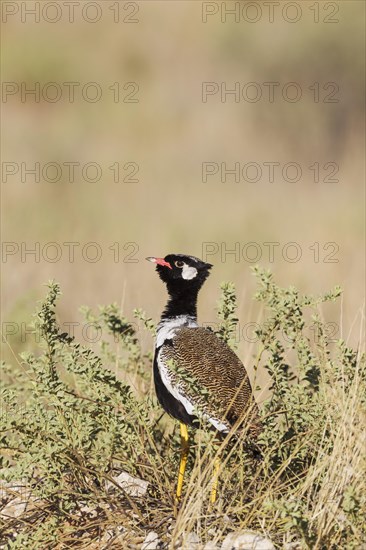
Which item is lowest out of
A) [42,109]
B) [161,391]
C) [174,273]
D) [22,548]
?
[22,548]

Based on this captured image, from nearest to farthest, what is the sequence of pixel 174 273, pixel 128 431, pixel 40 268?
pixel 128 431
pixel 174 273
pixel 40 268

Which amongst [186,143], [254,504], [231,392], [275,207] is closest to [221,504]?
[254,504]

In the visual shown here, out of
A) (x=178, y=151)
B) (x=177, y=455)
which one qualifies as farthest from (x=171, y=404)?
(x=178, y=151)

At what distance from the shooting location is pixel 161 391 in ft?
12.1

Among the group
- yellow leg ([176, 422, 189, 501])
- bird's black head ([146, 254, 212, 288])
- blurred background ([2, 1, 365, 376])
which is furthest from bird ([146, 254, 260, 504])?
blurred background ([2, 1, 365, 376])

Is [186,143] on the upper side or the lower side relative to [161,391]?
upper

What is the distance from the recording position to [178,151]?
15.3 m

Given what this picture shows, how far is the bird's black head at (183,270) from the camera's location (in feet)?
13.3

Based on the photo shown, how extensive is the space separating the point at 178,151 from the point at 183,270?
1140 centimetres

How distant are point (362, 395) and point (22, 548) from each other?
51.2 inches

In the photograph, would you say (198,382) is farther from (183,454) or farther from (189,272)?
(189,272)

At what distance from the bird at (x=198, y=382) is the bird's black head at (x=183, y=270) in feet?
0.57

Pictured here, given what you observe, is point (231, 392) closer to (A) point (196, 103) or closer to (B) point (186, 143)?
(B) point (186, 143)

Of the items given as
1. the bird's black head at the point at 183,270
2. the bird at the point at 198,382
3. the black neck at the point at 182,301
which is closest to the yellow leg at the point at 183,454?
the bird at the point at 198,382
